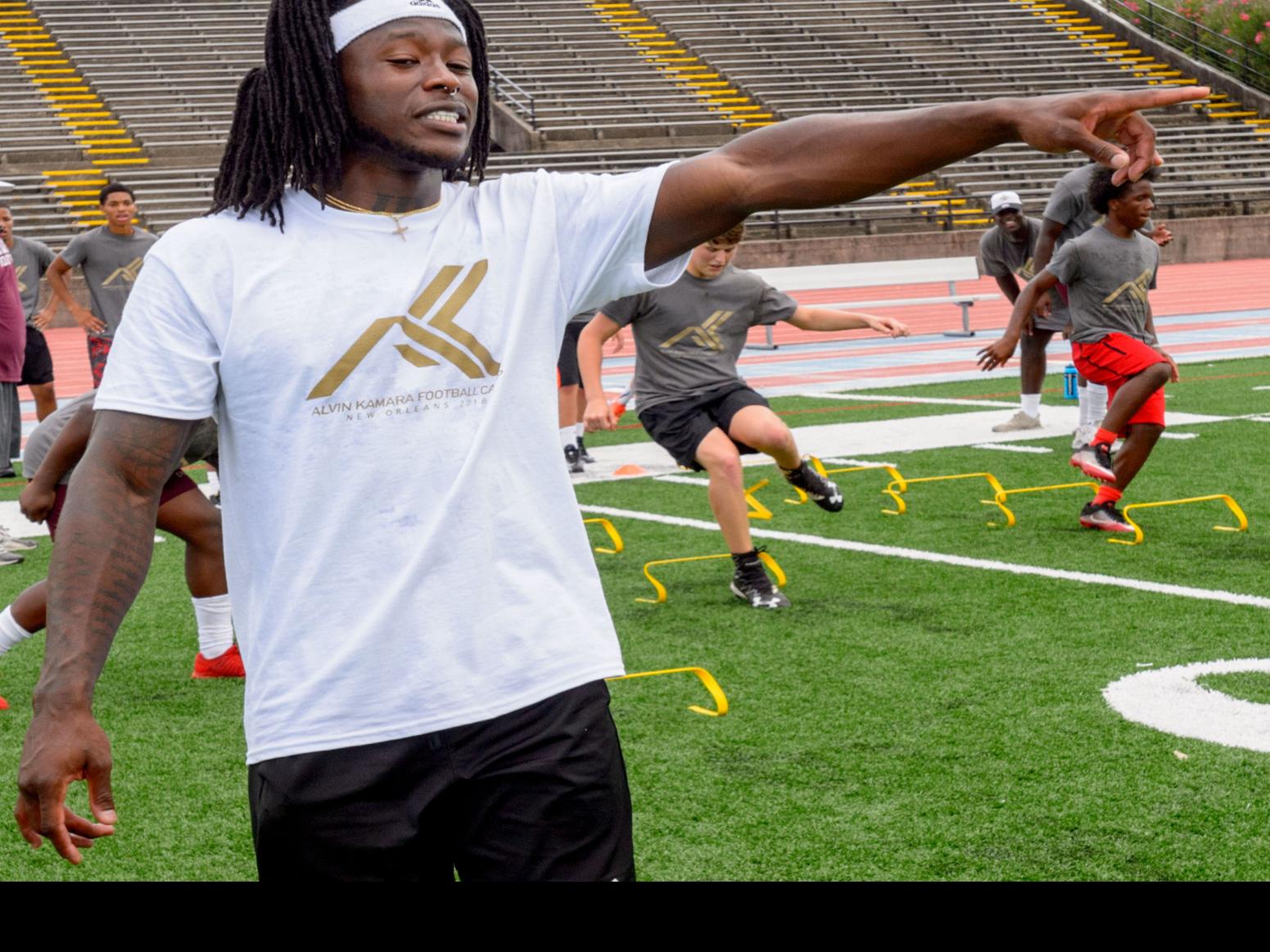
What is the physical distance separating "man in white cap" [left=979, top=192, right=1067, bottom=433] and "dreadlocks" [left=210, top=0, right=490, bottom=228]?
33.1 ft

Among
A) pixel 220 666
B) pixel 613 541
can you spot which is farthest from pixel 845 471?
pixel 220 666

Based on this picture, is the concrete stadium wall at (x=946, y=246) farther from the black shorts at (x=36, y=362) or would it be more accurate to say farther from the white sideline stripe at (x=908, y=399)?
the black shorts at (x=36, y=362)

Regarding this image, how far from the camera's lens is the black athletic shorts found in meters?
2.46

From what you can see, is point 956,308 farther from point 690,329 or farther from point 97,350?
point 690,329

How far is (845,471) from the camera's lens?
1147 cm

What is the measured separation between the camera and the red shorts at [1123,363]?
912 centimetres

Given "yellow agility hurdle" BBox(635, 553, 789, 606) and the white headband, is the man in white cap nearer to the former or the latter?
"yellow agility hurdle" BBox(635, 553, 789, 606)

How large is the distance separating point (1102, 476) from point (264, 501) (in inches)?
276

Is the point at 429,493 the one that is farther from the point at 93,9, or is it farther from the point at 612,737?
the point at 93,9

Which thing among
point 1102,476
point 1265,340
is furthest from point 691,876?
point 1265,340

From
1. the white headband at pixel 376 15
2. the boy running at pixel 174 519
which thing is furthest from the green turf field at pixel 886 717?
the white headband at pixel 376 15

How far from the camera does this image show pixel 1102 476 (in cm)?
891

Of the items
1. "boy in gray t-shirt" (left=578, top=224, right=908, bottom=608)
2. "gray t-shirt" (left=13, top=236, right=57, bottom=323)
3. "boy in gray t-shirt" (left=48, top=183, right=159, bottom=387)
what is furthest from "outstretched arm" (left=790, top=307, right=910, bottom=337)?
"gray t-shirt" (left=13, top=236, right=57, bottom=323)

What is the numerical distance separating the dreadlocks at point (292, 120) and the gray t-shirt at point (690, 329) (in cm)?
538
